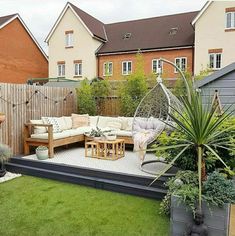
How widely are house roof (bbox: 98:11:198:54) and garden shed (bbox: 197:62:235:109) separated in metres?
9.83

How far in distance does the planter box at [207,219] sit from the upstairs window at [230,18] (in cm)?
1366

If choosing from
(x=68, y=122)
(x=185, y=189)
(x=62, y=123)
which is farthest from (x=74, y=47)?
(x=185, y=189)

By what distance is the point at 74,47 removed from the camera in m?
18.4

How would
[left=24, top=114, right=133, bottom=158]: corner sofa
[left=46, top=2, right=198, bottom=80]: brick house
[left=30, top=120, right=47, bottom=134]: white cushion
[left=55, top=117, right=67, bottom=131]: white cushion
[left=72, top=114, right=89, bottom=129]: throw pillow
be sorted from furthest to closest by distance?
[left=46, top=2, right=198, bottom=80]: brick house < [left=72, top=114, right=89, bottom=129]: throw pillow < [left=55, top=117, right=67, bottom=131]: white cushion < [left=30, top=120, right=47, bottom=134]: white cushion < [left=24, top=114, right=133, bottom=158]: corner sofa

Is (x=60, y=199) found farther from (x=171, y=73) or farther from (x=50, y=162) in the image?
(x=171, y=73)

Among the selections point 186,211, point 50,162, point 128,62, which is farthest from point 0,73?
point 186,211

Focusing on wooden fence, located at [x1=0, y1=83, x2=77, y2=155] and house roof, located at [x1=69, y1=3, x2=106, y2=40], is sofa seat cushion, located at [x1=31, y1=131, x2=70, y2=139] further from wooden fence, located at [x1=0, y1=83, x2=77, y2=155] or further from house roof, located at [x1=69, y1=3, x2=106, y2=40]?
house roof, located at [x1=69, y1=3, x2=106, y2=40]

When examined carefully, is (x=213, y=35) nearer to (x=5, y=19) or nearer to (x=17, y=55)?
(x=17, y=55)

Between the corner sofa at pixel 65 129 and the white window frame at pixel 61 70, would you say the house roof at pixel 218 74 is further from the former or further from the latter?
the white window frame at pixel 61 70

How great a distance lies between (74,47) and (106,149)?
44.8ft

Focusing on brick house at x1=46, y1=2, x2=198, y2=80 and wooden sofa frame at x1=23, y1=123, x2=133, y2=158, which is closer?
wooden sofa frame at x1=23, y1=123, x2=133, y2=158

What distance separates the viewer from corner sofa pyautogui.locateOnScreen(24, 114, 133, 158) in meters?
6.57

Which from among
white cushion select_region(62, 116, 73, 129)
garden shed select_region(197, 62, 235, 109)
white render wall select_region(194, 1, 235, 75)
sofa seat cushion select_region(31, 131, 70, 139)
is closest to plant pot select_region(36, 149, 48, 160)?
sofa seat cushion select_region(31, 131, 70, 139)

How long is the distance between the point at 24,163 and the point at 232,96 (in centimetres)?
530
